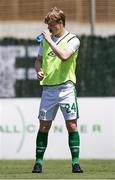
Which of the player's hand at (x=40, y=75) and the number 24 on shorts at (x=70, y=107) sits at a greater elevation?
the player's hand at (x=40, y=75)

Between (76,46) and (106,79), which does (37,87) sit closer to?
(106,79)

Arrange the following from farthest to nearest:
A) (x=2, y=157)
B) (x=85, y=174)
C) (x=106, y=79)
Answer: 1. (x=106, y=79)
2. (x=2, y=157)
3. (x=85, y=174)

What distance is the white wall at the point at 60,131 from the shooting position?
579 inches

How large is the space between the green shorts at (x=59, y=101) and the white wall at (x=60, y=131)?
439 centimetres

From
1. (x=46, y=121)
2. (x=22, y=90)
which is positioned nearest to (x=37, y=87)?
(x=22, y=90)

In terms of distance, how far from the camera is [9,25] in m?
23.3

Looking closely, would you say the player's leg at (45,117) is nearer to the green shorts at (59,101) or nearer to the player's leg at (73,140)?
the green shorts at (59,101)

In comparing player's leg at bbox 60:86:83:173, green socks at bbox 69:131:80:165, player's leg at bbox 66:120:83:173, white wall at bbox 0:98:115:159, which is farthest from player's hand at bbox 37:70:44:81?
white wall at bbox 0:98:115:159

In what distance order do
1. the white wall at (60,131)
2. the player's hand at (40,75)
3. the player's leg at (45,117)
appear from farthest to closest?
1. the white wall at (60,131)
2. the player's leg at (45,117)
3. the player's hand at (40,75)

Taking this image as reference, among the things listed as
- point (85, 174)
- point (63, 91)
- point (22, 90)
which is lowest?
point (22, 90)

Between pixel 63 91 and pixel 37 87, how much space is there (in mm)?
9161

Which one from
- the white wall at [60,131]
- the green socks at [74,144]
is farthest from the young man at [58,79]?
the white wall at [60,131]

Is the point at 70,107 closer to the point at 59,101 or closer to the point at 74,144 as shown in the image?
the point at 59,101

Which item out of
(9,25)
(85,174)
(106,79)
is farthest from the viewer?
(9,25)
